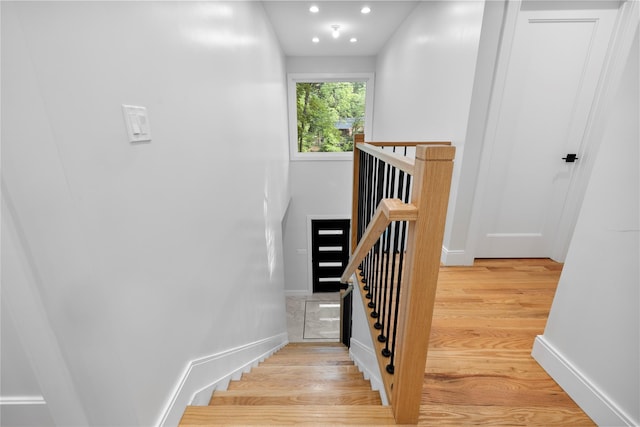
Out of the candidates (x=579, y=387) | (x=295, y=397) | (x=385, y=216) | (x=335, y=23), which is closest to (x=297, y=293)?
(x=295, y=397)

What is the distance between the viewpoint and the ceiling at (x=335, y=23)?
10.2ft

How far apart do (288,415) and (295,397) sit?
383mm

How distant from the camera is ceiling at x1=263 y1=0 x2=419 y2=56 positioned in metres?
3.09

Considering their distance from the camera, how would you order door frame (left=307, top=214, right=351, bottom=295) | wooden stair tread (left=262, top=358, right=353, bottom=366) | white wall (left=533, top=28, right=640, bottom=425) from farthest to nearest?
1. door frame (left=307, top=214, right=351, bottom=295)
2. wooden stair tread (left=262, top=358, right=353, bottom=366)
3. white wall (left=533, top=28, right=640, bottom=425)

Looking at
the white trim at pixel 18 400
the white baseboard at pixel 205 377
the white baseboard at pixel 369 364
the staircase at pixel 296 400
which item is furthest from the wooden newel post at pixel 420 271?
the white trim at pixel 18 400

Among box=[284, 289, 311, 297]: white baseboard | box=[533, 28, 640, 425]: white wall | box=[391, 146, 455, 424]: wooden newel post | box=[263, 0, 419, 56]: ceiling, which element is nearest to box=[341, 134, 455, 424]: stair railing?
box=[391, 146, 455, 424]: wooden newel post

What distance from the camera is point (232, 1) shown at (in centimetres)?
194

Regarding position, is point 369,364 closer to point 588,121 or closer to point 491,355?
point 491,355

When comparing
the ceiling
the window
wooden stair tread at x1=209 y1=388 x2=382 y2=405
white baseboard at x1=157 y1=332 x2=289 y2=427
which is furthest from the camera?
the window

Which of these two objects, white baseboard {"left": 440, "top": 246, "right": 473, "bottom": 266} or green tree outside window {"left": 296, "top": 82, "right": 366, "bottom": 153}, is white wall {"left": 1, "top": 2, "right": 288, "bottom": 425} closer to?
white baseboard {"left": 440, "top": 246, "right": 473, "bottom": 266}

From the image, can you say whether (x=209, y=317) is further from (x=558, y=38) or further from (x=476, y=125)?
(x=558, y=38)

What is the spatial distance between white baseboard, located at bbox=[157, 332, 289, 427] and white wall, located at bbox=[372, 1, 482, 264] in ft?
6.43

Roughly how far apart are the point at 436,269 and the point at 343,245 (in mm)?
5442

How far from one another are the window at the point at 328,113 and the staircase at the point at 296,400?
13.1 ft
